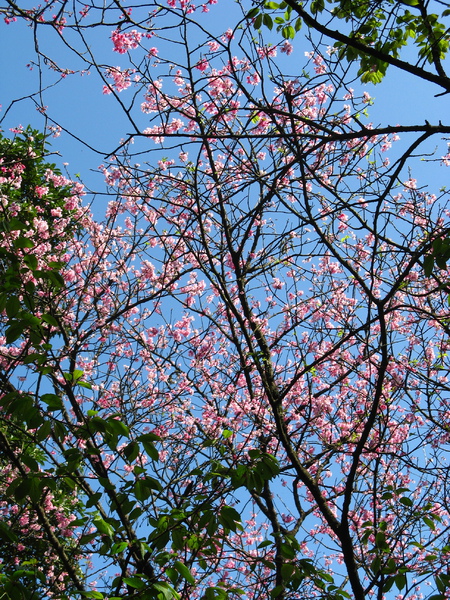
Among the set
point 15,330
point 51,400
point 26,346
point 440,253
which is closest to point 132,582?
point 51,400

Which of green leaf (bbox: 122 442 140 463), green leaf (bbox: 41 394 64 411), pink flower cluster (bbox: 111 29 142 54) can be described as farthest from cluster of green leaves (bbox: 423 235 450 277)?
pink flower cluster (bbox: 111 29 142 54)

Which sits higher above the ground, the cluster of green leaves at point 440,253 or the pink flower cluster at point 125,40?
the pink flower cluster at point 125,40

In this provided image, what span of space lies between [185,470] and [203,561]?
221cm

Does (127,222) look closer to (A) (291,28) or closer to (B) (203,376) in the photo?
(B) (203,376)

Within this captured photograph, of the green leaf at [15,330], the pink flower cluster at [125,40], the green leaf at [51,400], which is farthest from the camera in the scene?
the pink flower cluster at [125,40]

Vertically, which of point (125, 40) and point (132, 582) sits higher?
Answer: point (125, 40)

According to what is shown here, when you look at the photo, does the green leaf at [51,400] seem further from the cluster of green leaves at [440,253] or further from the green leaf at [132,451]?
the cluster of green leaves at [440,253]

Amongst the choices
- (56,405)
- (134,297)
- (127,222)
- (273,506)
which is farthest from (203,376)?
(56,405)

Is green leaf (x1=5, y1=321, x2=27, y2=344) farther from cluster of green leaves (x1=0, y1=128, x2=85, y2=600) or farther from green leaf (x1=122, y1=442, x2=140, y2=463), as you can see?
green leaf (x1=122, y1=442, x2=140, y2=463)

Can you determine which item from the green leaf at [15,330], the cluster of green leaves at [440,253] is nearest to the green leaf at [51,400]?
the green leaf at [15,330]

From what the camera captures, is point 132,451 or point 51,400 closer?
point 51,400

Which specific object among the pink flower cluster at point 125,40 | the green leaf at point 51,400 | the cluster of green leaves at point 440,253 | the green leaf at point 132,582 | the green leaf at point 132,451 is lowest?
the green leaf at point 132,582

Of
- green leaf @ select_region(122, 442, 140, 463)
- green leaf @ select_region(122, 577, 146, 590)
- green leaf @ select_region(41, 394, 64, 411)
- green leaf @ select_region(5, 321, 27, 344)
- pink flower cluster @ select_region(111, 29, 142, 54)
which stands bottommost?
green leaf @ select_region(122, 577, 146, 590)

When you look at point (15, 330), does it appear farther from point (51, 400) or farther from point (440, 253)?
point (440, 253)
